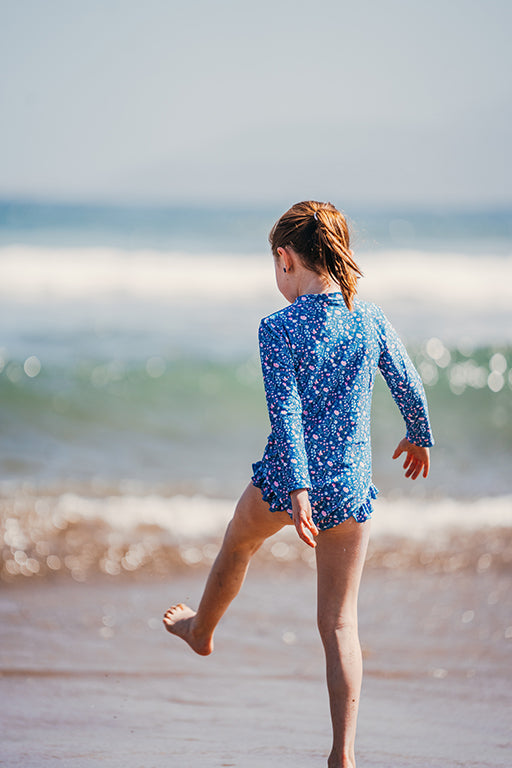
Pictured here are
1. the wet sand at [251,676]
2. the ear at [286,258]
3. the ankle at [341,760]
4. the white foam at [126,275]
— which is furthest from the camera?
the white foam at [126,275]

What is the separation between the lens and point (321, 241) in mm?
2283

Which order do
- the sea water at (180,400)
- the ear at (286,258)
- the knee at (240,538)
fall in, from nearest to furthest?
1. the ear at (286,258)
2. the knee at (240,538)
3. the sea water at (180,400)

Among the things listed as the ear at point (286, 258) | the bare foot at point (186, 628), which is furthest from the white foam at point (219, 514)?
the ear at point (286, 258)

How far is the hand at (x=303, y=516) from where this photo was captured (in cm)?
204

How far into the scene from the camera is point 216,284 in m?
15.4

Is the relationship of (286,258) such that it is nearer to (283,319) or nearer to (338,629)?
(283,319)

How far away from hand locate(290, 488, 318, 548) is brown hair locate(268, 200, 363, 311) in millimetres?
496

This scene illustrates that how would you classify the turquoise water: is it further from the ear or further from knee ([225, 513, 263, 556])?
knee ([225, 513, 263, 556])

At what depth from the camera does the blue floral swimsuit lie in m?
2.22

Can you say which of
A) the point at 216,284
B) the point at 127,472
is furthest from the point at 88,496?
the point at 216,284

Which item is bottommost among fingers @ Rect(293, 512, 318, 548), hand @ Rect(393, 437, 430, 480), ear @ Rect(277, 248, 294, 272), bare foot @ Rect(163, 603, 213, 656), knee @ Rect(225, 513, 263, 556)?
bare foot @ Rect(163, 603, 213, 656)

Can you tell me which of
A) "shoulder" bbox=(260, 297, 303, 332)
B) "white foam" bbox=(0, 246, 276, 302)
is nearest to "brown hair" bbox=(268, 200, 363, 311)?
"shoulder" bbox=(260, 297, 303, 332)

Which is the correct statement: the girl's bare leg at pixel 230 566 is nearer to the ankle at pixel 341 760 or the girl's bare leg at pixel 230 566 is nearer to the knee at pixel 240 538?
the knee at pixel 240 538

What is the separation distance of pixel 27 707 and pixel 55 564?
1.43 meters
